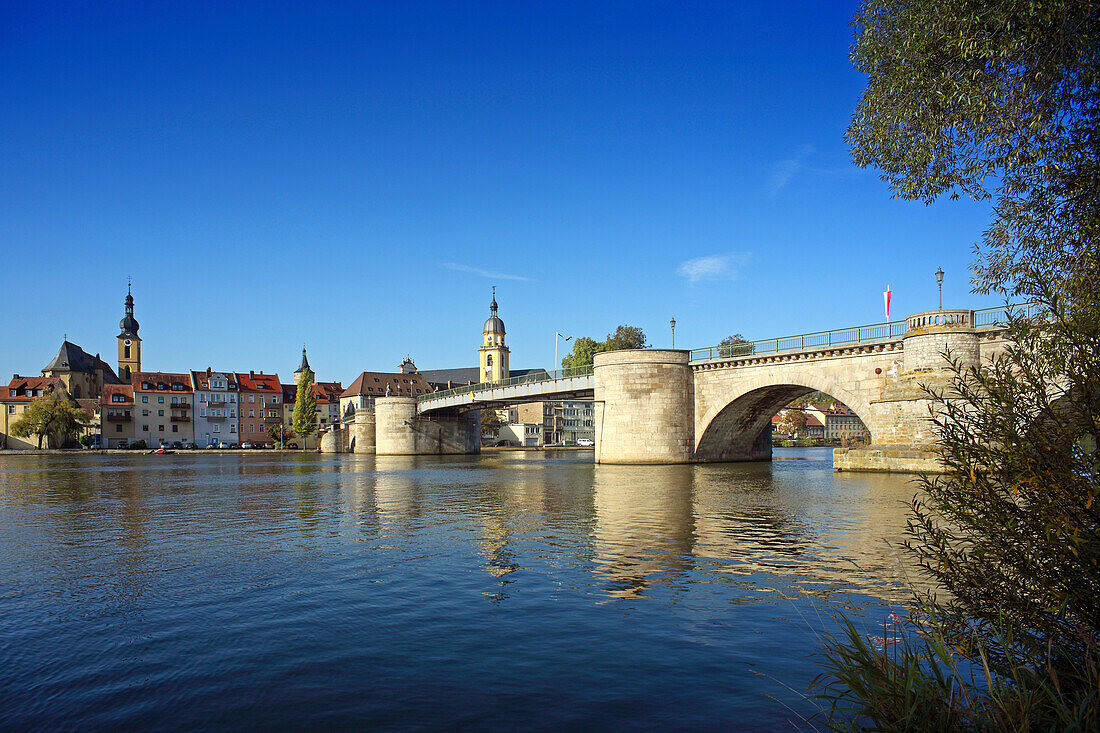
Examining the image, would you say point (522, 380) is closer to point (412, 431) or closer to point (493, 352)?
point (412, 431)

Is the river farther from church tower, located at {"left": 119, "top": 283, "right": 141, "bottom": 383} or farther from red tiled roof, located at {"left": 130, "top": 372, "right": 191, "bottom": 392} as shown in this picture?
church tower, located at {"left": 119, "top": 283, "right": 141, "bottom": 383}

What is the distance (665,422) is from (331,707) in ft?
154

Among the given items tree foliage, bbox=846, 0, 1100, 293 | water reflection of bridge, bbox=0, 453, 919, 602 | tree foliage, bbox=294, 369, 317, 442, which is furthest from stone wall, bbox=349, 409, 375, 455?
tree foliage, bbox=846, 0, 1100, 293

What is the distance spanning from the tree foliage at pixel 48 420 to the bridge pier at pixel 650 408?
275 ft

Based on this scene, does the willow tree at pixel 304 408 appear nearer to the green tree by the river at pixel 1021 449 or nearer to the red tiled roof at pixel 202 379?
the red tiled roof at pixel 202 379

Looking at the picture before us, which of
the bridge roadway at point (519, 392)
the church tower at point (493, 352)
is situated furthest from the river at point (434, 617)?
the church tower at point (493, 352)

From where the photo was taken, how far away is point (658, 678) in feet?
26.1

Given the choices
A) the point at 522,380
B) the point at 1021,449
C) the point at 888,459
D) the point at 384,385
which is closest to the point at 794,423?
the point at 384,385

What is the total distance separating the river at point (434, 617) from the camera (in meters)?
7.30

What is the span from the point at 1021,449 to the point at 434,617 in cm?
772

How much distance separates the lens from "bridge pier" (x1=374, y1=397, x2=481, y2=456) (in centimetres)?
8881

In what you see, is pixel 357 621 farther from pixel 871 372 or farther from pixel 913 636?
pixel 871 372

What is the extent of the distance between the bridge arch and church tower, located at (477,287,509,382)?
9774cm

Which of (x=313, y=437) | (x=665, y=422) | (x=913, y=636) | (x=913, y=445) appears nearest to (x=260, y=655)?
(x=913, y=636)
